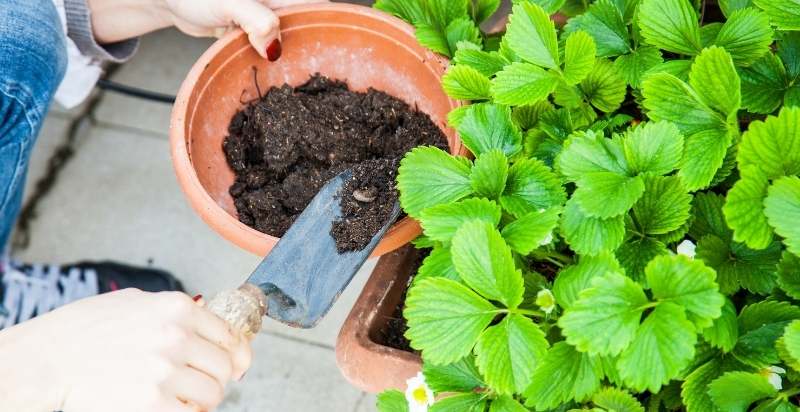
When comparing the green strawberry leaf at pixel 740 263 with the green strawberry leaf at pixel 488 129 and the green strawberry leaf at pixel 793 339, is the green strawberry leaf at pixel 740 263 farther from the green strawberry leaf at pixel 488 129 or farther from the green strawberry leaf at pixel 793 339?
the green strawberry leaf at pixel 488 129

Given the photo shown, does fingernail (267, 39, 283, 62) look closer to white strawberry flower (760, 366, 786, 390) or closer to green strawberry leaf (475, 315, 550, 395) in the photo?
green strawberry leaf (475, 315, 550, 395)

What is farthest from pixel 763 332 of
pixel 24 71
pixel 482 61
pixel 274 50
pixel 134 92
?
pixel 134 92

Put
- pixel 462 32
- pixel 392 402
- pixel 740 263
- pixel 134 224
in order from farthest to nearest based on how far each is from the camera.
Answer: pixel 134 224 < pixel 462 32 < pixel 392 402 < pixel 740 263

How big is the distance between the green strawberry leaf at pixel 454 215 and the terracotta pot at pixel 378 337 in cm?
22

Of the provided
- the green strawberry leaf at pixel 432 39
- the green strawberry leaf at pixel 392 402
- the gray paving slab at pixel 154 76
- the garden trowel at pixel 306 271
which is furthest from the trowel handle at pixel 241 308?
the gray paving slab at pixel 154 76

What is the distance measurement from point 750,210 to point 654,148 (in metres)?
0.09

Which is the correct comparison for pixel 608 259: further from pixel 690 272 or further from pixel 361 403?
pixel 361 403

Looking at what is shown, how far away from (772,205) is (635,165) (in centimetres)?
12

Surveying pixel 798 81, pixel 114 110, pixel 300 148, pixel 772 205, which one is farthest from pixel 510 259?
pixel 114 110

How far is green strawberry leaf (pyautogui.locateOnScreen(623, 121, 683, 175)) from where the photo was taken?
0.64m

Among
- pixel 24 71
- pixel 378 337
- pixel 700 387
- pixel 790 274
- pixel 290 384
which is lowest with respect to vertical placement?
pixel 290 384

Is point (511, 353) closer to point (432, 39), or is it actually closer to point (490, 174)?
point (490, 174)

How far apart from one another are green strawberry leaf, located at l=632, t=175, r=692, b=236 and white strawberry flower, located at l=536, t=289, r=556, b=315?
4.2 inches

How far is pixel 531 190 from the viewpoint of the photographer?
0.71m
